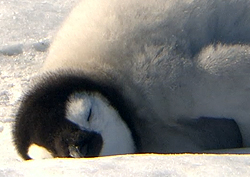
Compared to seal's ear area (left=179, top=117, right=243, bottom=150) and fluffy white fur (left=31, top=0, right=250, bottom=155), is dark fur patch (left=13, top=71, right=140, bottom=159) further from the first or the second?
seal's ear area (left=179, top=117, right=243, bottom=150)

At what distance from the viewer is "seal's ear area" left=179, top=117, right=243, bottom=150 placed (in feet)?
9.53

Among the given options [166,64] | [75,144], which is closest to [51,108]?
[75,144]

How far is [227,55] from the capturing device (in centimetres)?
281

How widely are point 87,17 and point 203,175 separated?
4.59 feet

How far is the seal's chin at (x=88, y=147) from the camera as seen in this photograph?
258 cm

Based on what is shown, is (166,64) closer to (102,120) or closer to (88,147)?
(102,120)

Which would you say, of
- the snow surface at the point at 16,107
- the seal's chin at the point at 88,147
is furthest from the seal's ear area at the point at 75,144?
the snow surface at the point at 16,107

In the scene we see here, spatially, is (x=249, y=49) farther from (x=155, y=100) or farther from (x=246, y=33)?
(x=155, y=100)

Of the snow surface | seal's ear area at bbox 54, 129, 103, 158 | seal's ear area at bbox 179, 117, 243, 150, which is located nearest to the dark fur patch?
seal's ear area at bbox 54, 129, 103, 158

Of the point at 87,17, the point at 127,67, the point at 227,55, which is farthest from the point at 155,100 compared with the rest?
the point at 87,17

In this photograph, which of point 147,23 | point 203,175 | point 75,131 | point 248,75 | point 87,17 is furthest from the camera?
point 87,17

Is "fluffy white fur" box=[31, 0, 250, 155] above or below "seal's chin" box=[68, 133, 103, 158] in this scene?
above

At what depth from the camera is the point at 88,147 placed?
262cm

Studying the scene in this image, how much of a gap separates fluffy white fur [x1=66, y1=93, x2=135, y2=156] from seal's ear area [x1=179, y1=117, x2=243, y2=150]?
0.33 metres
